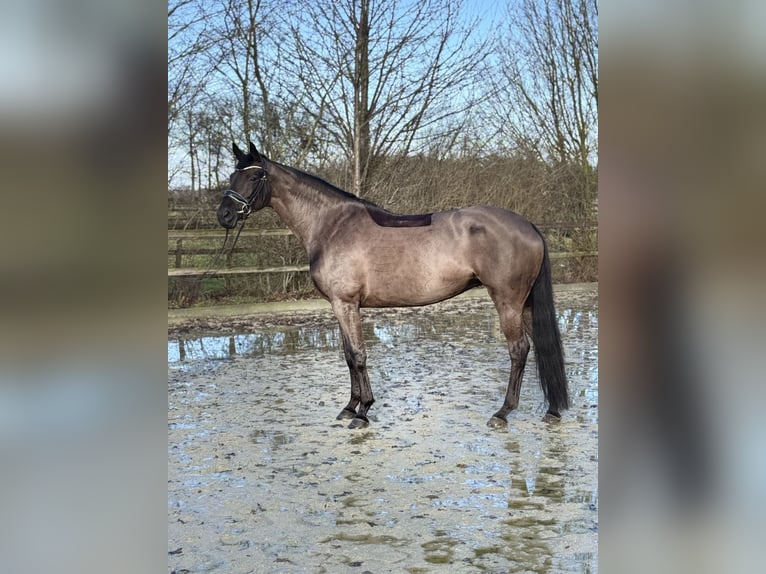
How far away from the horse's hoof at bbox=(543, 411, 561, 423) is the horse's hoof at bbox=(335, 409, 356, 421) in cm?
121

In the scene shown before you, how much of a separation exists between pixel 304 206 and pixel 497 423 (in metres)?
1.87

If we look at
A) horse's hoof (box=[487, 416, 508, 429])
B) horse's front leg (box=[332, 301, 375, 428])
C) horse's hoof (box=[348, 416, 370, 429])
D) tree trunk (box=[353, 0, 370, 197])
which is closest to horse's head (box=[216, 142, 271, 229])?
horse's front leg (box=[332, 301, 375, 428])

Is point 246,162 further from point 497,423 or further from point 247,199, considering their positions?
point 497,423

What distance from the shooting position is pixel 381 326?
9141 millimetres

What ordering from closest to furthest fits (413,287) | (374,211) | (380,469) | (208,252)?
(380,469) → (413,287) → (374,211) → (208,252)

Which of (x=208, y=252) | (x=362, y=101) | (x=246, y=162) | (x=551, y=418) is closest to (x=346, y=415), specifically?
(x=551, y=418)

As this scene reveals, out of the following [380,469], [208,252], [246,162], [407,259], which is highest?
[246,162]

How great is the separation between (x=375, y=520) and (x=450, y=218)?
86.0 inches

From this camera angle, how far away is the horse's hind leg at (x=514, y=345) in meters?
4.44

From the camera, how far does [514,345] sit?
4.48m

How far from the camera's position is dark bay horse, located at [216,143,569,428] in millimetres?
4398

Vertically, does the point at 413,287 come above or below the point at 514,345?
above

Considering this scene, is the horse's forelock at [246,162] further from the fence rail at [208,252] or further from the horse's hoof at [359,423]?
the fence rail at [208,252]
